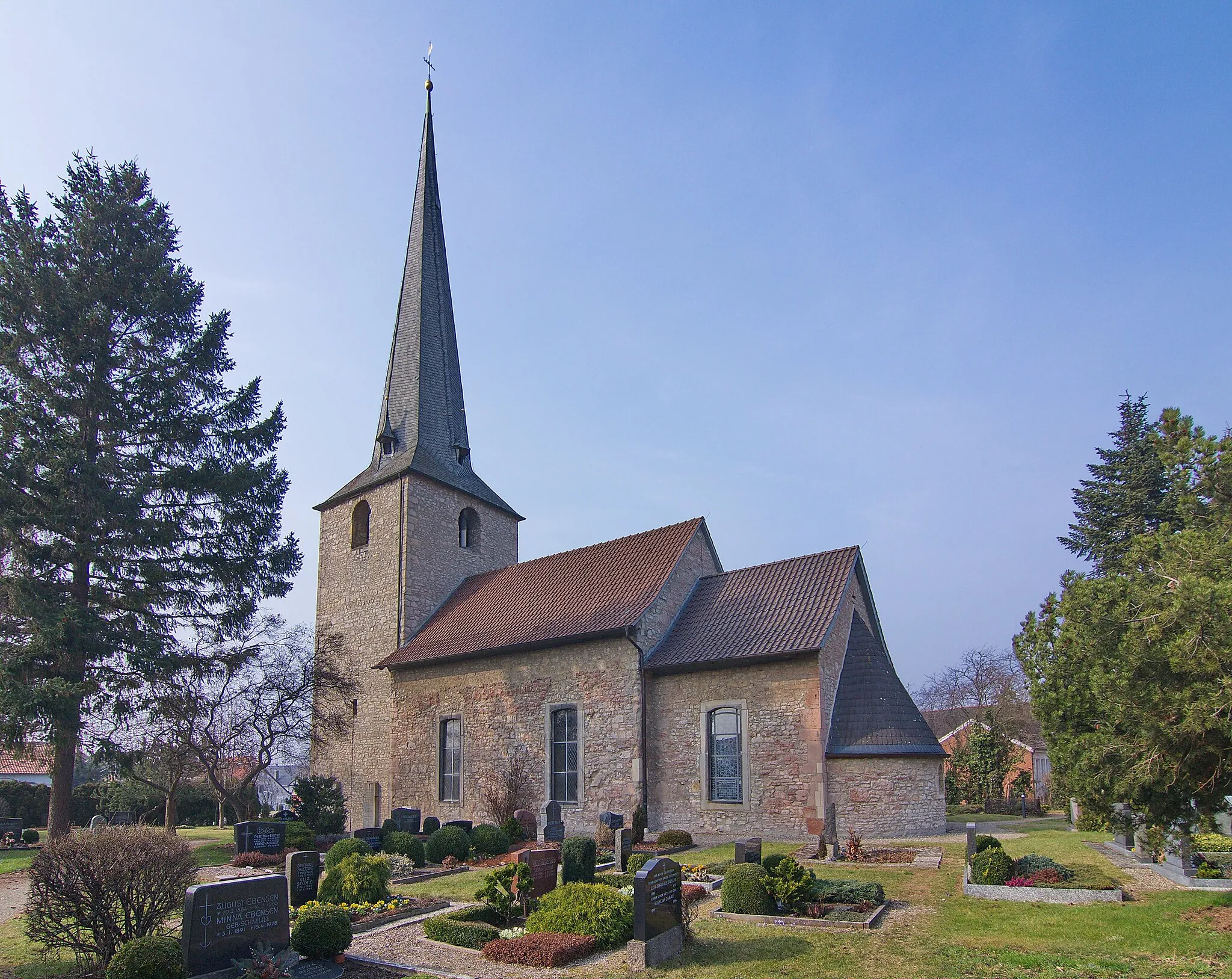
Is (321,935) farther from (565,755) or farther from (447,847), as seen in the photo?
(565,755)

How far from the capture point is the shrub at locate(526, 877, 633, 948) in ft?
30.7

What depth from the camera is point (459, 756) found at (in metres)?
23.1

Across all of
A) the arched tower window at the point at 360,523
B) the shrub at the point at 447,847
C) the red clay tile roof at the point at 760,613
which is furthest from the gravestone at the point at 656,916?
the arched tower window at the point at 360,523

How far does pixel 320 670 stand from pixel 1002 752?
22.2 metres

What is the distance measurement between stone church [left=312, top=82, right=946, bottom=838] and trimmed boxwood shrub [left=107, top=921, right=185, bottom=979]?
41.1 feet

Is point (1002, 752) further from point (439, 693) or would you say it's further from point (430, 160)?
Answer: point (430, 160)

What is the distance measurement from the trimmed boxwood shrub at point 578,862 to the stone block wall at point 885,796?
649 centimetres

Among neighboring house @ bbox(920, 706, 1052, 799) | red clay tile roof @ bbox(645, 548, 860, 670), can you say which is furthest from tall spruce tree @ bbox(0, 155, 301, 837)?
neighboring house @ bbox(920, 706, 1052, 799)

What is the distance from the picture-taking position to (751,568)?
21.8 meters

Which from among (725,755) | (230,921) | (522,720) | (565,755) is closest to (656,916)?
(230,921)

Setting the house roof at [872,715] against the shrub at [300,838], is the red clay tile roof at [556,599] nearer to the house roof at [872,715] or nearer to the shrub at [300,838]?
the house roof at [872,715]

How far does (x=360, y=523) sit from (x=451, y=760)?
9005 millimetres

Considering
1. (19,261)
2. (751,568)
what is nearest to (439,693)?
(751,568)

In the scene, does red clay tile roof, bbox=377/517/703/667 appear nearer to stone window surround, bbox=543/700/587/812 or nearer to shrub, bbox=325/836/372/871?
stone window surround, bbox=543/700/587/812
